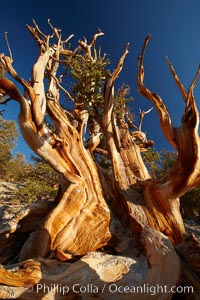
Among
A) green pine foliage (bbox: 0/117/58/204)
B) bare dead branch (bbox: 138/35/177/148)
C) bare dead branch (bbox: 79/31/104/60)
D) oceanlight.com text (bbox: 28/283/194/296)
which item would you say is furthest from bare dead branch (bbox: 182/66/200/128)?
green pine foliage (bbox: 0/117/58/204)

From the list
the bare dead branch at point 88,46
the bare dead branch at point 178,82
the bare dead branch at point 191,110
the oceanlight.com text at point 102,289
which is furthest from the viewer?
the bare dead branch at point 88,46

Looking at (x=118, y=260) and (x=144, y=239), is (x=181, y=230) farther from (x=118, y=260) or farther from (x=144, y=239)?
(x=118, y=260)

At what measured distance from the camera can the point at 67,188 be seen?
3703mm

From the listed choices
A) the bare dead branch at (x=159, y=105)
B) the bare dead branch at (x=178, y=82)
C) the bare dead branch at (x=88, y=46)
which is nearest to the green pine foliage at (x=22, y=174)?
the bare dead branch at (x=88, y=46)

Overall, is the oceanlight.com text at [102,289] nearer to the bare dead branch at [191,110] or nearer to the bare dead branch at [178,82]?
the bare dead branch at [191,110]

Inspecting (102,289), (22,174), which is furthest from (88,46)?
(22,174)

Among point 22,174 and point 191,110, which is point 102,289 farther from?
point 22,174

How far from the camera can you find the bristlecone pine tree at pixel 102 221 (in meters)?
2.41

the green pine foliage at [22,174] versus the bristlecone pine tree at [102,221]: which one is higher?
the green pine foliage at [22,174]

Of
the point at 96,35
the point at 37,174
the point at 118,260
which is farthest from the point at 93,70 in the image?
the point at 37,174

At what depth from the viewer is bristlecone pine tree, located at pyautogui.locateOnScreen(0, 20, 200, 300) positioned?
2.41m

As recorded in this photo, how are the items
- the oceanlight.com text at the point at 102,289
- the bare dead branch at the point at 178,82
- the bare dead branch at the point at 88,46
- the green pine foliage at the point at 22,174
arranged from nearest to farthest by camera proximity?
the oceanlight.com text at the point at 102,289 < the bare dead branch at the point at 178,82 < the bare dead branch at the point at 88,46 < the green pine foliage at the point at 22,174

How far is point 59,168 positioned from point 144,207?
1496mm

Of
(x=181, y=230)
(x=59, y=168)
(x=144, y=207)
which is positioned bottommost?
(x=181, y=230)
